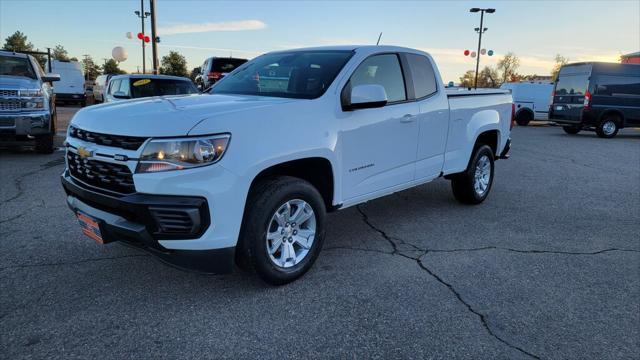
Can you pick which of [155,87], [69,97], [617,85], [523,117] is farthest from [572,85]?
[69,97]

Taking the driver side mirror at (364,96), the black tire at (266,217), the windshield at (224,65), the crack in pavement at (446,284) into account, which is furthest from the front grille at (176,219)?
the windshield at (224,65)

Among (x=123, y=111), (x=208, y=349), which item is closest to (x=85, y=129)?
(x=123, y=111)

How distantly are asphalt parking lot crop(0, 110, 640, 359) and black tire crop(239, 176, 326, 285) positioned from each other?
0.16 meters

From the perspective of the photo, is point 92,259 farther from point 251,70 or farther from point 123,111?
point 251,70

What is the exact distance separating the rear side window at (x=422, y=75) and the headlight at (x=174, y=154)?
2.61 meters

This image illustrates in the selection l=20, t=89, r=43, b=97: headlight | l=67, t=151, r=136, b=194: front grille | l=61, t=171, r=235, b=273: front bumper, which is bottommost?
l=61, t=171, r=235, b=273: front bumper

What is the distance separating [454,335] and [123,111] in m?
2.63

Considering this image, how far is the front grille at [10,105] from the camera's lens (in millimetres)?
8172

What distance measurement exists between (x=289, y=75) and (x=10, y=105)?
6592 millimetres

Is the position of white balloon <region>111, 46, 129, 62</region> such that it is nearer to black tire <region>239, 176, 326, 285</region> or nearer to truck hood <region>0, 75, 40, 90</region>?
truck hood <region>0, 75, 40, 90</region>

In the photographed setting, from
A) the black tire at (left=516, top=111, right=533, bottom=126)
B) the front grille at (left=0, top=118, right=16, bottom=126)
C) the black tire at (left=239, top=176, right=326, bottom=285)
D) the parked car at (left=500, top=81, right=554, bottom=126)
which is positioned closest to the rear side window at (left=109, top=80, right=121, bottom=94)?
the front grille at (left=0, top=118, right=16, bottom=126)

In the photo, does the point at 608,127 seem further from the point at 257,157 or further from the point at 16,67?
the point at 16,67

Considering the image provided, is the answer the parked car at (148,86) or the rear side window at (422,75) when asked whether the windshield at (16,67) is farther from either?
the rear side window at (422,75)

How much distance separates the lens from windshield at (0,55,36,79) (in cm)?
875
